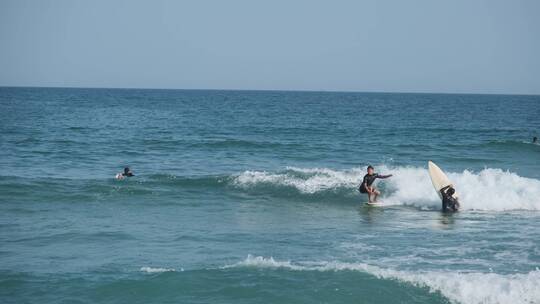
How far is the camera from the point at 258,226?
16969 millimetres

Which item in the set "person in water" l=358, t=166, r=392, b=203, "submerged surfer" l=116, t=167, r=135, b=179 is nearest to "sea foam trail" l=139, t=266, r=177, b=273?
"person in water" l=358, t=166, r=392, b=203

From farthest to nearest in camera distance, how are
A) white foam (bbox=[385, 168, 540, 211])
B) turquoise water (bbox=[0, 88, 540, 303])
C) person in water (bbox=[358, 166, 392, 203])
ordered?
person in water (bbox=[358, 166, 392, 203]) < white foam (bbox=[385, 168, 540, 211]) < turquoise water (bbox=[0, 88, 540, 303])

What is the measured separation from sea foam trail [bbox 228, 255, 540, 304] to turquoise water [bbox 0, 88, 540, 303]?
27 millimetres

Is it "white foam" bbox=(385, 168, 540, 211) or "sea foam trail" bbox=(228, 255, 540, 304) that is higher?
"white foam" bbox=(385, 168, 540, 211)

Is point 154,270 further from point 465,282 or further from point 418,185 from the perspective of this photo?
point 418,185

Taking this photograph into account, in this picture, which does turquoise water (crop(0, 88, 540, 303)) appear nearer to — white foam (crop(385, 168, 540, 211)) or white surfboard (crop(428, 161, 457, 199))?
white foam (crop(385, 168, 540, 211))

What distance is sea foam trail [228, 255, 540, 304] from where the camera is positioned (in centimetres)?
1066

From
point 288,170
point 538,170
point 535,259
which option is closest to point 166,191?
point 288,170

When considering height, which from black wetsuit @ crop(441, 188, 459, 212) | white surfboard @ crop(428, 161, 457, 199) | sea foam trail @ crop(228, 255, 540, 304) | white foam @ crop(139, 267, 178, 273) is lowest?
white foam @ crop(139, 267, 178, 273)

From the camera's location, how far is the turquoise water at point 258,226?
11.3 m

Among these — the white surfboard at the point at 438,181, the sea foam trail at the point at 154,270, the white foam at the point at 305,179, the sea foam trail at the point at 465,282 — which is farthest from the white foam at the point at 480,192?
the sea foam trail at the point at 154,270

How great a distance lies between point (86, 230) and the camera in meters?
16.0

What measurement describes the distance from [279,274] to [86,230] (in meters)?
6.43

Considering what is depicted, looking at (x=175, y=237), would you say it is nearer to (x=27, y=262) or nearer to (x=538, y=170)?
(x=27, y=262)
